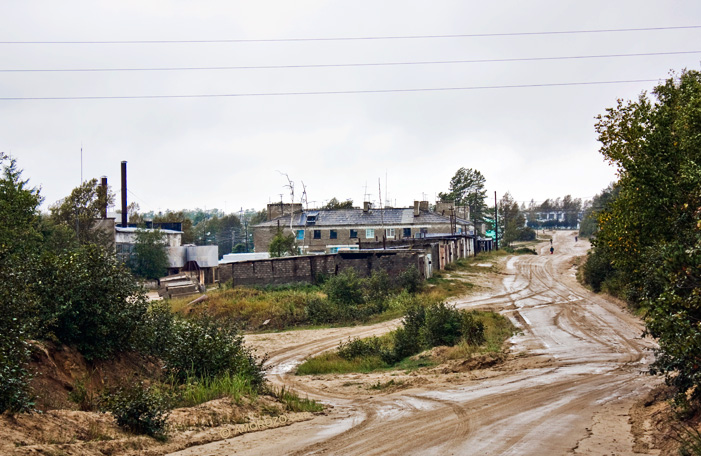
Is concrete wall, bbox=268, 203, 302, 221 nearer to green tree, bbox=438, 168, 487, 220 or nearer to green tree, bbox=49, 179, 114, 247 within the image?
green tree, bbox=49, 179, 114, 247

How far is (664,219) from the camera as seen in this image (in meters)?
16.3

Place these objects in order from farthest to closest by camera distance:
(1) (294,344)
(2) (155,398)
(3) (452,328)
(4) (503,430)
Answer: (1) (294,344)
(3) (452,328)
(4) (503,430)
(2) (155,398)

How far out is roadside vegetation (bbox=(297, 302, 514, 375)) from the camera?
2405 cm

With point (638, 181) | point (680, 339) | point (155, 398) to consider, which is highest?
point (638, 181)

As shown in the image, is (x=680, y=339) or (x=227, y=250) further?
(x=227, y=250)

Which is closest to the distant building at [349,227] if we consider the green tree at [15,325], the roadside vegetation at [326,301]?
the roadside vegetation at [326,301]

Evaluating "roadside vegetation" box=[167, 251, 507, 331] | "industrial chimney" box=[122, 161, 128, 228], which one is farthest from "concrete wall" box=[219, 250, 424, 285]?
"industrial chimney" box=[122, 161, 128, 228]

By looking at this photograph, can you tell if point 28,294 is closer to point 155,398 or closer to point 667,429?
point 155,398

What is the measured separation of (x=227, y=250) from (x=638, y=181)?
397 feet

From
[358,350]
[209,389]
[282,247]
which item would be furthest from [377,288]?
[209,389]

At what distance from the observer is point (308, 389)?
20.4 metres

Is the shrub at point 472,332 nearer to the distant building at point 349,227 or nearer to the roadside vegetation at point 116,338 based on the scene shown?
the roadside vegetation at point 116,338

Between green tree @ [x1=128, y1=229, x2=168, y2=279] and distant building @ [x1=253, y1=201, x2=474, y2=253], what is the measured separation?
12.7 m

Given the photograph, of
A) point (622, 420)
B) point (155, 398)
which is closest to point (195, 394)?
point (155, 398)
